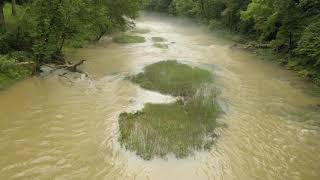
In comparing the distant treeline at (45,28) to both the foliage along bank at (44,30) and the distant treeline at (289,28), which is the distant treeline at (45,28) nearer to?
the foliage along bank at (44,30)

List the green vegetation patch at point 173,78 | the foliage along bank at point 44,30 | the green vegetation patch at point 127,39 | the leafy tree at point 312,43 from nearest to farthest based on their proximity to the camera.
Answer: the green vegetation patch at point 173,78 → the foliage along bank at point 44,30 → the leafy tree at point 312,43 → the green vegetation patch at point 127,39

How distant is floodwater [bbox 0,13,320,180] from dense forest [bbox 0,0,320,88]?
1771mm

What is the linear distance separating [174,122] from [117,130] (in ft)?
8.01

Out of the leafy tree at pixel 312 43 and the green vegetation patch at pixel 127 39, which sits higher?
the leafy tree at pixel 312 43

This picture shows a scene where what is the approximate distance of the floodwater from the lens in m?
13.7

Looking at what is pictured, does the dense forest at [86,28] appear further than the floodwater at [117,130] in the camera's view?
Yes

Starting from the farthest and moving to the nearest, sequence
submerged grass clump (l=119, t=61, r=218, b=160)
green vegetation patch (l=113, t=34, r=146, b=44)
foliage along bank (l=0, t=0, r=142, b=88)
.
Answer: green vegetation patch (l=113, t=34, r=146, b=44) → foliage along bank (l=0, t=0, r=142, b=88) → submerged grass clump (l=119, t=61, r=218, b=160)

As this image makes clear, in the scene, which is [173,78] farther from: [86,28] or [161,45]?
[161,45]

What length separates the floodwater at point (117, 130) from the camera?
13711 mm

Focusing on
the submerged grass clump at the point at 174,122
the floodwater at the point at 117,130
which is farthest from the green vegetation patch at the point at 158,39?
the submerged grass clump at the point at 174,122

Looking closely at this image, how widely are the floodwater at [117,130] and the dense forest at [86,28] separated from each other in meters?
1.77

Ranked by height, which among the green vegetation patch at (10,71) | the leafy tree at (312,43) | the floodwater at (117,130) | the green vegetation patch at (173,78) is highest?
the leafy tree at (312,43)

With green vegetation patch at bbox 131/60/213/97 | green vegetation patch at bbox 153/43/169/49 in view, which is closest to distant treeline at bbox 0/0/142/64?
green vegetation patch at bbox 131/60/213/97

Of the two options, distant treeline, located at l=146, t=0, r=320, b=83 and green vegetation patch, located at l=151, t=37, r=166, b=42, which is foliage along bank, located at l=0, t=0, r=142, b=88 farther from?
distant treeline, located at l=146, t=0, r=320, b=83
